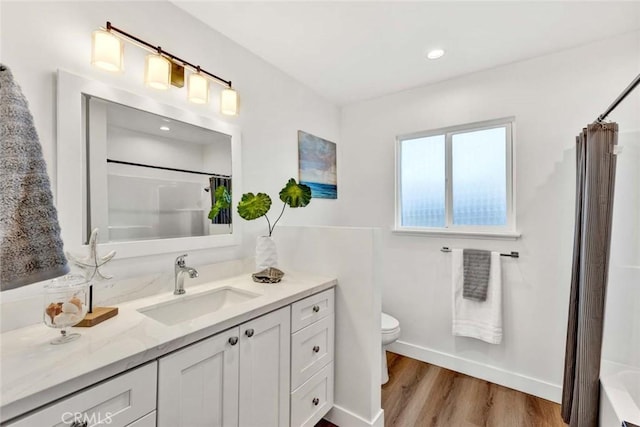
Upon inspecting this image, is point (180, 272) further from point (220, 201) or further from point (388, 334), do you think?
point (388, 334)

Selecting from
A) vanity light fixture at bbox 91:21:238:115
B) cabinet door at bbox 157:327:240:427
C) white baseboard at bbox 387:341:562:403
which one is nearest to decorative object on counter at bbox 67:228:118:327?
cabinet door at bbox 157:327:240:427

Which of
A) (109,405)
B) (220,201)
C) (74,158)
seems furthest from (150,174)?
(109,405)

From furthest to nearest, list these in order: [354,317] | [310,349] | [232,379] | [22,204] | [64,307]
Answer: [354,317] < [310,349] < [232,379] < [64,307] < [22,204]

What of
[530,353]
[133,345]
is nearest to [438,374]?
[530,353]

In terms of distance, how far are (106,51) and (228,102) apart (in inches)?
25.4

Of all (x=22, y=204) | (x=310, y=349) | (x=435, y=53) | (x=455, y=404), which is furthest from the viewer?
(x=435, y=53)

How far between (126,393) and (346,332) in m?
1.13

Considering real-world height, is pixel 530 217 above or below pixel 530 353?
above

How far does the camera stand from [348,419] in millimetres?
1639

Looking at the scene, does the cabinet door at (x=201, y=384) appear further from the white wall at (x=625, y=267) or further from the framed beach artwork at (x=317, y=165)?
the white wall at (x=625, y=267)

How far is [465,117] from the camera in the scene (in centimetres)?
228

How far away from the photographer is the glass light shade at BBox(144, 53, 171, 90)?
139 cm

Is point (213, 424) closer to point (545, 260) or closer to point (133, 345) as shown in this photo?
point (133, 345)

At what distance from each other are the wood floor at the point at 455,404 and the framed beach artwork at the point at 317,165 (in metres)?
1.66
